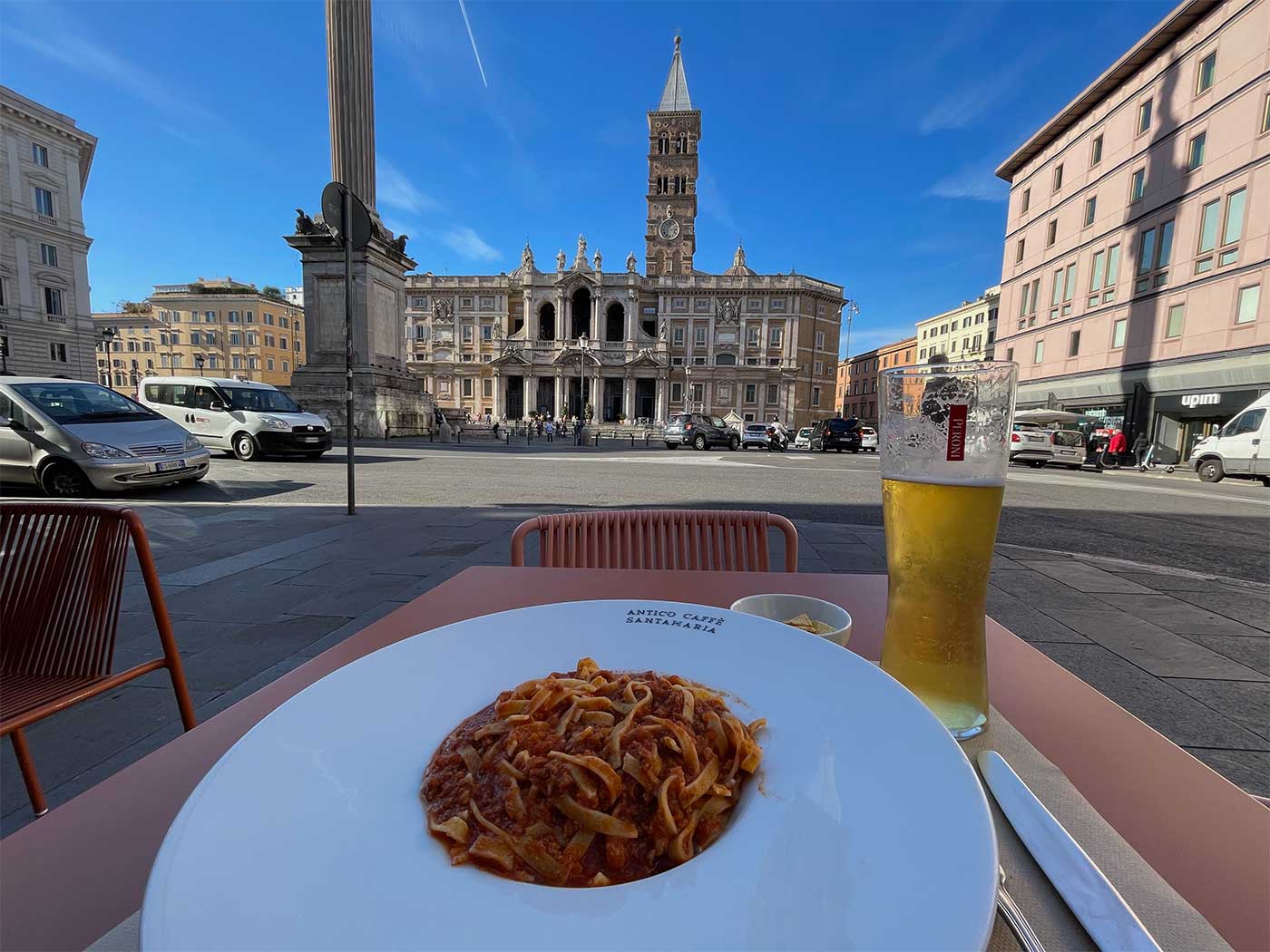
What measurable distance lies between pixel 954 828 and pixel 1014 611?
3701 millimetres

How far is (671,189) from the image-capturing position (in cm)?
6072

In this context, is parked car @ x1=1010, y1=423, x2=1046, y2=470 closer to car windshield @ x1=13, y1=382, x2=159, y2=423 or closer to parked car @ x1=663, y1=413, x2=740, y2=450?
parked car @ x1=663, y1=413, x2=740, y2=450

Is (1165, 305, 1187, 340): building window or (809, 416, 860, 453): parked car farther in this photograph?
(809, 416, 860, 453): parked car

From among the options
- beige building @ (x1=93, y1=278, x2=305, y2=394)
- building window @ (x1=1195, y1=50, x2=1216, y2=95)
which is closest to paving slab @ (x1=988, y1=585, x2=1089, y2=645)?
building window @ (x1=1195, y1=50, x2=1216, y2=95)

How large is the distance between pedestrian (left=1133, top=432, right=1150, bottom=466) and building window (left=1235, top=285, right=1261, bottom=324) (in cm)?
474

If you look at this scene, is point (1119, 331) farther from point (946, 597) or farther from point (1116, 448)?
Answer: point (946, 597)

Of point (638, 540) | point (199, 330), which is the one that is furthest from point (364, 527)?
point (199, 330)

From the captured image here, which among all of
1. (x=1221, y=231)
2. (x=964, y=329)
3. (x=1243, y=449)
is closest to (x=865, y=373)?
(x=964, y=329)

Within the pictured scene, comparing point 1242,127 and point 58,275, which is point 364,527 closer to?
point 1242,127

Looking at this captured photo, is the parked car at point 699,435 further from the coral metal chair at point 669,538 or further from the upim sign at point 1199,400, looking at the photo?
the coral metal chair at point 669,538

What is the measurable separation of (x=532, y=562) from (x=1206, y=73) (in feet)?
98.4

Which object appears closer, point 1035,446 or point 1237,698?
point 1237,698

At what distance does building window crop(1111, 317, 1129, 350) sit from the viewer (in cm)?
2288

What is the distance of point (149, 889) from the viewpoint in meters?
0.38
